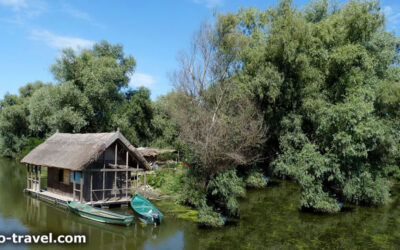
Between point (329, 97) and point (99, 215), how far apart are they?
2209 cm

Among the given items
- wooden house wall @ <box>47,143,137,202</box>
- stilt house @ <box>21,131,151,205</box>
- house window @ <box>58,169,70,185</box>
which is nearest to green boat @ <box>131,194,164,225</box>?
stilt house @ <box>21,131,151,205</box>

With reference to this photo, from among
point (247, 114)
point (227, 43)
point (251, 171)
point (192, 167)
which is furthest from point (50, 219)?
point (227, 43)

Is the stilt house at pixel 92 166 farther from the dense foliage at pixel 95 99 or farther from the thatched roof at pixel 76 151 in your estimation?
the dense foliage at pixel 95 99

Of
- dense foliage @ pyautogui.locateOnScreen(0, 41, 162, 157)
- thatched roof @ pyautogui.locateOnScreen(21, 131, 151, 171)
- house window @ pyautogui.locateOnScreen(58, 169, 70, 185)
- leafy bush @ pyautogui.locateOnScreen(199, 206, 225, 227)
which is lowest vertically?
leafy bush @ pyautogui.locateOnScreen(199, 206, 225, 227)

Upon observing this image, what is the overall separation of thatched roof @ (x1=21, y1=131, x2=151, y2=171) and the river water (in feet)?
10.6

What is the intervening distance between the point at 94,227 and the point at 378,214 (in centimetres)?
2133

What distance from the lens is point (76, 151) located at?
24.3 m

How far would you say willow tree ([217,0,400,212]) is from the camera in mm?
24938

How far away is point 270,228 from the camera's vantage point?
2055 cm

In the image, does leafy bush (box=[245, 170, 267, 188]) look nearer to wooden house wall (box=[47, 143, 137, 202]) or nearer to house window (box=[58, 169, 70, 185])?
wooden house wall (box=[47, 143, 137, 202])

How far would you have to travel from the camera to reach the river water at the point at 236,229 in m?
17.2

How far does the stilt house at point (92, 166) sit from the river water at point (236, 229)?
1.68m

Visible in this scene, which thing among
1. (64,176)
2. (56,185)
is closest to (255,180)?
(64,176)

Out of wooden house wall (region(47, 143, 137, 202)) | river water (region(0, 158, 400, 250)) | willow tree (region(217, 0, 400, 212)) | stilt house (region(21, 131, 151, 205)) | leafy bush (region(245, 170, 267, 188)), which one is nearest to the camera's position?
river water (region(0, 158, 400, 250))
